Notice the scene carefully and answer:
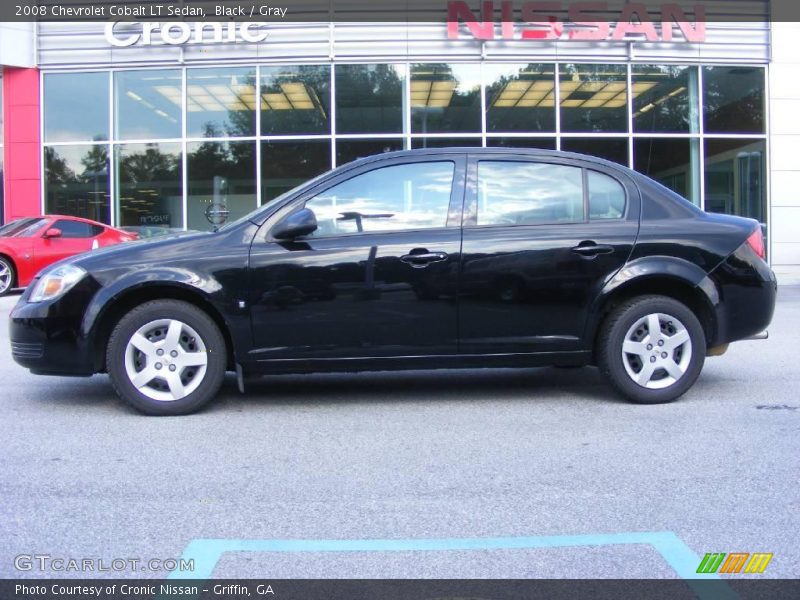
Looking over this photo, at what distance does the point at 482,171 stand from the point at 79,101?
15904mm

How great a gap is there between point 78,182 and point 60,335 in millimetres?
14875

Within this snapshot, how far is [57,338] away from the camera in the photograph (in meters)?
5.15

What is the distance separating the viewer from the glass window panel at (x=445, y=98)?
59.7ft

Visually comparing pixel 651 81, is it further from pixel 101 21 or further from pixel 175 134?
pixel 101 21

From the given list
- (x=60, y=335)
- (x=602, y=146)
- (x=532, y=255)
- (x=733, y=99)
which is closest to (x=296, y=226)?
(x=532, y=255)

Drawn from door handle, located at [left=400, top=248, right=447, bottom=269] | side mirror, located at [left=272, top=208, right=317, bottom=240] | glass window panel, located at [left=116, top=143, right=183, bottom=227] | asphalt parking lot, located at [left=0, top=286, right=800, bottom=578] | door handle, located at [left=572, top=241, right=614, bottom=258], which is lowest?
asphalt parking lot, located at [left=0, top=286, right=800, bottom=578]

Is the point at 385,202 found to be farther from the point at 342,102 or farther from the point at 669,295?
the point at 342,102

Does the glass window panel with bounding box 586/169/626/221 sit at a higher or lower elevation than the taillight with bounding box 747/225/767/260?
higher

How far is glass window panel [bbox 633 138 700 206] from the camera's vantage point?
60.8ft

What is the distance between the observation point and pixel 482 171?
5.54 metres

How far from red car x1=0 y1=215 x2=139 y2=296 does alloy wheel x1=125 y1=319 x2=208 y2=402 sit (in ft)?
33.1

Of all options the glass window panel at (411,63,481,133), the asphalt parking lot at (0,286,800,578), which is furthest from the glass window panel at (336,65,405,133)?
the asphalt parking lot at (0,286,800,578)

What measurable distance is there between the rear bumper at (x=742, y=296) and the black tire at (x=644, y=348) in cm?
22

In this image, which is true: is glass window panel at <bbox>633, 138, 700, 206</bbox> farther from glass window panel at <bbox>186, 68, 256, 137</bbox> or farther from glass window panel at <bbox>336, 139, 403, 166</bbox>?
glass window panel at <bbox>186, 68, 256, 137</bbox>
